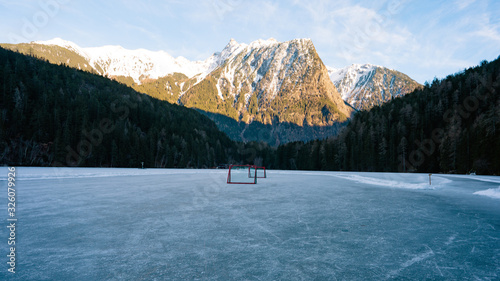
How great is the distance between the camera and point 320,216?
9.67m

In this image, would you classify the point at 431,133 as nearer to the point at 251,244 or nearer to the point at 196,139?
the point at 196,139

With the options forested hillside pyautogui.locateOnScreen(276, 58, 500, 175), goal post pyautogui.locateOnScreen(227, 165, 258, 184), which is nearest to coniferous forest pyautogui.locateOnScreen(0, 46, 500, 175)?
forested hillside pyautogui.locateOnScreen(276, 58, 500, 175)

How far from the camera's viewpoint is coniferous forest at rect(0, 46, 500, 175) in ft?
277

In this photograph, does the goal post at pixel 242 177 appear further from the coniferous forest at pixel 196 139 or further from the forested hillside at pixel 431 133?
the coniferous forest at pixel 196 139

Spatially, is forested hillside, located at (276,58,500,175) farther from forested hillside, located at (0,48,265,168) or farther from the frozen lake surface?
the frozen lake surface

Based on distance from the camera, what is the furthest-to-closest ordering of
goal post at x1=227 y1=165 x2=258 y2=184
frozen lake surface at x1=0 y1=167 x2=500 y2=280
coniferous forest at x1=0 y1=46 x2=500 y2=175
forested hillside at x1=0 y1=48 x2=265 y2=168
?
forested hillside at x1=0 y1=48 x2=265 y2=168 → coniferous forest at x1=0 y1=46 x2=500 y2=175 → goal post at x1=227 y1=165 x2=258 y2=184 → frozen lake surface at x1=0 y1=167 x2=500 y2=280

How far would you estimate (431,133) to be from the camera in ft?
336

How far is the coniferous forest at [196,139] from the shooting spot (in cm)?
8444

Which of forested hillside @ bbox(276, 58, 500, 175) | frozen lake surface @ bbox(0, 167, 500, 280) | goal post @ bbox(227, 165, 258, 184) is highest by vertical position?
forested hillside @ bbox(276, 58, 500, 175)

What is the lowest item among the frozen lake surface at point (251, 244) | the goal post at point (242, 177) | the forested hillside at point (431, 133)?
the goal post at point (242, 177)

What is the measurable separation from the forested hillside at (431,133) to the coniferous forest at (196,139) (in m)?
0.31

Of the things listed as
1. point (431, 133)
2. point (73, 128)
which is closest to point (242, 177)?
point (431, 133)

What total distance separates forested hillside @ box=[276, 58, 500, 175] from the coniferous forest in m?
0.31

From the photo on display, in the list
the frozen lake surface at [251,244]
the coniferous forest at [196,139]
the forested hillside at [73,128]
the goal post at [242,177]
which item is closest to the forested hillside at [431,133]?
the coniferous forest at [196,139]
